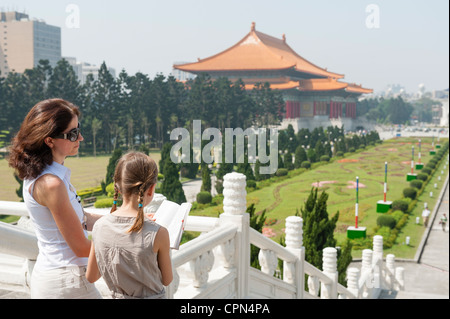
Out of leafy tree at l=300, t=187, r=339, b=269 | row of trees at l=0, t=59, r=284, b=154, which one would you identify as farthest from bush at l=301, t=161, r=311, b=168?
leafy tree at l=300, t=187, r=339, b=269

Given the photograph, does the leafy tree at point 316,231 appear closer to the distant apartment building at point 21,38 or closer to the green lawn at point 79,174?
the green lawn at point 79,174

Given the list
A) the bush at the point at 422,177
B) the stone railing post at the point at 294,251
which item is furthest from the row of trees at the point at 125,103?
the stone railing post at the point at 294,251

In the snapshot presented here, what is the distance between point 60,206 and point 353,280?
9.74 m

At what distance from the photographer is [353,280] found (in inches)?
448

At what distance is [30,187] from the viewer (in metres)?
2.68

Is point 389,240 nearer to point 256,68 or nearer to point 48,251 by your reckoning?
point 48,251

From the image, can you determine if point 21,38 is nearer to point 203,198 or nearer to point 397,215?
point 203,198

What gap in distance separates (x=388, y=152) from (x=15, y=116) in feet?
104

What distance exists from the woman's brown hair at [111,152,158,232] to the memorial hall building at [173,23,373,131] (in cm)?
5991

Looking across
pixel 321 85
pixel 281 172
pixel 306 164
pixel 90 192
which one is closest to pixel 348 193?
pixel 281 172

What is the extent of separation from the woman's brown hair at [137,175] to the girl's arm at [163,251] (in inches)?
4.3

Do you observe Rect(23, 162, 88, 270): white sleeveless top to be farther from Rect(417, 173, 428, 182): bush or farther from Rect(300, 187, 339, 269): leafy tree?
Rect(417, 173, 428, 182): bush

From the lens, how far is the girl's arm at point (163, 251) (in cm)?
263

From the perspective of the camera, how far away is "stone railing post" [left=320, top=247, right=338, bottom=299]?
8930 mm
